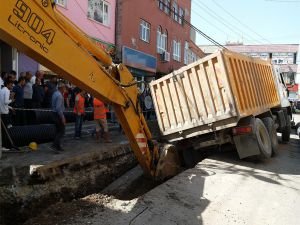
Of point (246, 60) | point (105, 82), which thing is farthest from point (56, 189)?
point (246, 60)

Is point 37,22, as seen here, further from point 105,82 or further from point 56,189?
point 56,189

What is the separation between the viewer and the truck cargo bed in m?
8.53

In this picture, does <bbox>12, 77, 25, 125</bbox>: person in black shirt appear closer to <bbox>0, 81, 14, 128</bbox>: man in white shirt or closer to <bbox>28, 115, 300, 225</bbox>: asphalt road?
<bbox>0, 81, 14, 128</bbox>: man in white shirt

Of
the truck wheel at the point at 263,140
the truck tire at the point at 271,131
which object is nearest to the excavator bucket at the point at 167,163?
the truck wheel at the point at 263,140

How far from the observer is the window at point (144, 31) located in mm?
23719

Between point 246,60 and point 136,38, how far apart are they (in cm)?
1316

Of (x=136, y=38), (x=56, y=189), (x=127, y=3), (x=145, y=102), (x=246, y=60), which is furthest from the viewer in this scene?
(x=136, y=38)

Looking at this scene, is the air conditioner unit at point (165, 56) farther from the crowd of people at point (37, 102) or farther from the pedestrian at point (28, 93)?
the pedestrian at point (28, 93)

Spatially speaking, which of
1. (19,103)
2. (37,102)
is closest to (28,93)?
(37,102)

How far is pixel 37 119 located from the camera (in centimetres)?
1071

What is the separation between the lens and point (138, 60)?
908 inches

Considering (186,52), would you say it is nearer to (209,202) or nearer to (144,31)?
(144,31)

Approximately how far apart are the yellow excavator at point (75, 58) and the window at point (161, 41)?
19480mm

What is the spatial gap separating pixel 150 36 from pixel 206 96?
55.0ft
